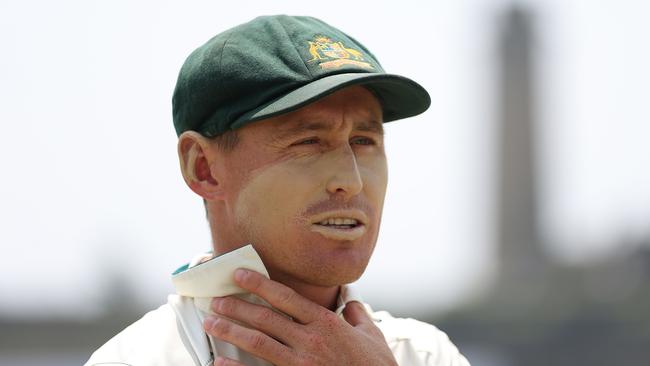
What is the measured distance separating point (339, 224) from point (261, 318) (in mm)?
352

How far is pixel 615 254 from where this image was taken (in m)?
49.2

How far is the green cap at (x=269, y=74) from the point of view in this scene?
3641 millimetres

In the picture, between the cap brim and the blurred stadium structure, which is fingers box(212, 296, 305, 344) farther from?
the blurred stadium structure

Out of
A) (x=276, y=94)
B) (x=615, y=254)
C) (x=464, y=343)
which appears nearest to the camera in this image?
(x=276, y=94)

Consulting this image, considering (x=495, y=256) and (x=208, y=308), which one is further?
(x=495, y=256)

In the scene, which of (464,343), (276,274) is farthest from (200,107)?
(464,343)

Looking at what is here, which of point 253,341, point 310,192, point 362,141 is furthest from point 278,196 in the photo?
point 253,341

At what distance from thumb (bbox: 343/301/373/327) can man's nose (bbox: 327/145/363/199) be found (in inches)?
14.5

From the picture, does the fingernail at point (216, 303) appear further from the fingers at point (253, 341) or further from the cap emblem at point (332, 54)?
the cap emblem at point (332, 54)

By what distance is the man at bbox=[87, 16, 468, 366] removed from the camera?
3.59 m

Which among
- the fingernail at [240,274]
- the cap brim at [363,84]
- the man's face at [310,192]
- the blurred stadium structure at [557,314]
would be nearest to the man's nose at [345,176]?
the man's face at [310,192]

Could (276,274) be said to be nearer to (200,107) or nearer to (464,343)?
(200,107)

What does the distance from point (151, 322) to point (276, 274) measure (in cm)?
37

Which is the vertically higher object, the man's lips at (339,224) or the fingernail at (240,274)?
the man's lips at (339,224)
